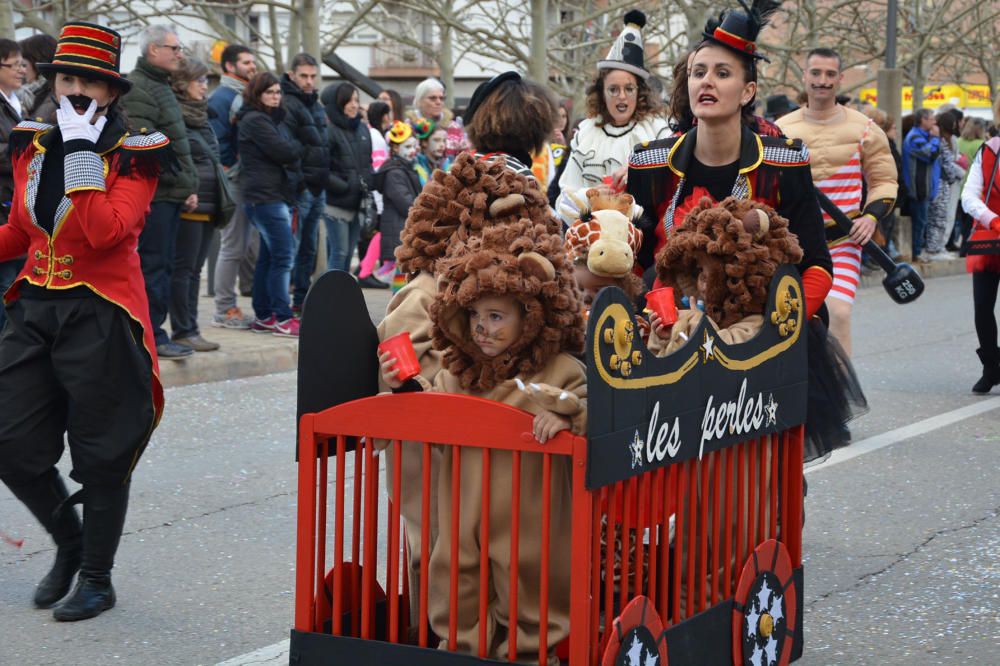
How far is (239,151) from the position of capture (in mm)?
10672

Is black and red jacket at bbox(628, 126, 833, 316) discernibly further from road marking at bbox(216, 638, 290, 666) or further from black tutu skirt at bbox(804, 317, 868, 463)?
road marking at bbox(216, 638, 290, 666)

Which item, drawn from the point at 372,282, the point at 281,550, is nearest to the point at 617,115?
the point at 281,550

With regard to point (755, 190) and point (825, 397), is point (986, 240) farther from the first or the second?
point (755, 190)

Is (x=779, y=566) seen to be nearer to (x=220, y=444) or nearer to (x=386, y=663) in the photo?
(x=386, y=663)

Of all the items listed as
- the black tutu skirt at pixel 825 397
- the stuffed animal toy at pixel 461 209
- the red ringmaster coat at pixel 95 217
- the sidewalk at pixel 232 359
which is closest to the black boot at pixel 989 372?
the sidewalk at pixel 232 359

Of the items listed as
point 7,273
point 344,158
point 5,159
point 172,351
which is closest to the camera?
point 5,159

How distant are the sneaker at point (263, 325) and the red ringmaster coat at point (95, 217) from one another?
6174 mm

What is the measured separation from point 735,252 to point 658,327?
1.10ft

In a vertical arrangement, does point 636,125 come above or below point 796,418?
above

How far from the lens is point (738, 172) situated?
488 cm

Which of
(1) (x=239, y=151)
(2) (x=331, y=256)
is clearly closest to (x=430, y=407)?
(1) (x=239, y=151)

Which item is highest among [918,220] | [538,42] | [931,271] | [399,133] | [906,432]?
[538,42]

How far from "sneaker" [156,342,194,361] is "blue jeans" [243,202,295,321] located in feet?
4.48

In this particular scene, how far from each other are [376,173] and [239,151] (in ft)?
6.94
